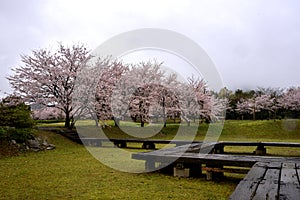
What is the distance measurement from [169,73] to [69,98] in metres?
9.76

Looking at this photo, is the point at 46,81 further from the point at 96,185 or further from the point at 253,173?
the point at 253,173

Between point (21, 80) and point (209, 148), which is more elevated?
point (21, 80)

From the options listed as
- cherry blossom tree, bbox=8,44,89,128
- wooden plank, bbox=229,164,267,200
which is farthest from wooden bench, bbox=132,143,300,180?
cherry blossom tree, bbox=8,44,89,128

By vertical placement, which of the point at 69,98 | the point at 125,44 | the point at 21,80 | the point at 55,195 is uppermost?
the point at 125,44

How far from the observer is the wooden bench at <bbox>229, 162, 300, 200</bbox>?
2.16 metres

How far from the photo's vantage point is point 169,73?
70.3 feet

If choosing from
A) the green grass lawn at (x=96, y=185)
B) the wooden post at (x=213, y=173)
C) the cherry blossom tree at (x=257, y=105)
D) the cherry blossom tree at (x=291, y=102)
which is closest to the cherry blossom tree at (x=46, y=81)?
the green grass lawn at (x=96, y=185)

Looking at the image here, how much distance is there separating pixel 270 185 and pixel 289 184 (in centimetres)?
20

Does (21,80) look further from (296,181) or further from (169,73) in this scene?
(296,181)

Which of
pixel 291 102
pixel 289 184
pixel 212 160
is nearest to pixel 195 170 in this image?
pixel 212 160

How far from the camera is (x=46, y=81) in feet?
43.5

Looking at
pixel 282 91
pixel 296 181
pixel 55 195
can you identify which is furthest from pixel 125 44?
pixel 282 91

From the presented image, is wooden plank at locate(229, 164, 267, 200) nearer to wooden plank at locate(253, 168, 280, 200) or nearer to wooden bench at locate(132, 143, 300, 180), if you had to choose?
wooden plank at locate(253, 168, 280, 200)

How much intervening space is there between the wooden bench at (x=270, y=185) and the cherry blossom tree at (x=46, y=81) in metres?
11.6
